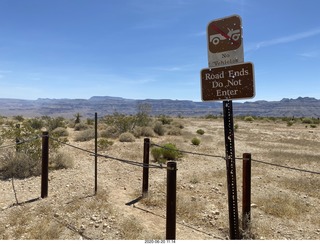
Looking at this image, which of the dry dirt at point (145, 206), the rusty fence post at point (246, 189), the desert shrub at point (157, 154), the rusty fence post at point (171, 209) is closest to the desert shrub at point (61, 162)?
the dry dirt at point (145, 206)

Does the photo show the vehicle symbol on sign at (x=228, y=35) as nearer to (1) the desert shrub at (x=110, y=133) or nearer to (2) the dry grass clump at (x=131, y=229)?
(2) the dry grass clump at (x=131, y=229)

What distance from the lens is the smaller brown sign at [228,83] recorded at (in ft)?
14.9

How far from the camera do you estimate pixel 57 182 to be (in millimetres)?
8680

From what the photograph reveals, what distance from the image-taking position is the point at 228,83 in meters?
4.75

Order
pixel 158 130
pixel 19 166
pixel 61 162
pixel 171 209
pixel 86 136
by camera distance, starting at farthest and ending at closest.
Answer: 1. pixel 158 130
2. pixel 86 136
3. pixel 61 162
4. pixel 19 166
5. pixel 171 209

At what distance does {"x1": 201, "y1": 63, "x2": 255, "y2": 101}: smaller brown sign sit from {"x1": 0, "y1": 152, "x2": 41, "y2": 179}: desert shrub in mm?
6816

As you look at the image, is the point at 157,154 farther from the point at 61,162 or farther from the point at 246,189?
the point at 246,189

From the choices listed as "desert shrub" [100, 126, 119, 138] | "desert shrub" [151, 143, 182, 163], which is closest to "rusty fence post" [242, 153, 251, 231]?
"desert shrub" [151, 143, 182, 163]

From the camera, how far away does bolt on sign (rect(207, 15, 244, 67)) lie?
4.64 metres

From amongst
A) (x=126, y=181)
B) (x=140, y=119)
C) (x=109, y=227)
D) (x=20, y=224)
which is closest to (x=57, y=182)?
(x=126, y=181)

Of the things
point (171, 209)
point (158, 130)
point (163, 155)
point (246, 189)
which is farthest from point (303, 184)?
point (158, 130)

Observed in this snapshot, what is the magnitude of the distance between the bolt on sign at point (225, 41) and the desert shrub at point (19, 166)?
23.5ft

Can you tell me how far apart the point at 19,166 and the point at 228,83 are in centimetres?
752

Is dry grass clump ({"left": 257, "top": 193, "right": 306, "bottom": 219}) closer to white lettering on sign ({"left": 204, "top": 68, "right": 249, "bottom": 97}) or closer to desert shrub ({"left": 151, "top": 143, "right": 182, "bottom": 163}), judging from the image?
white lettering on sign ({"left": 204, "top": 68, "right": 249, "bottom": 97})
